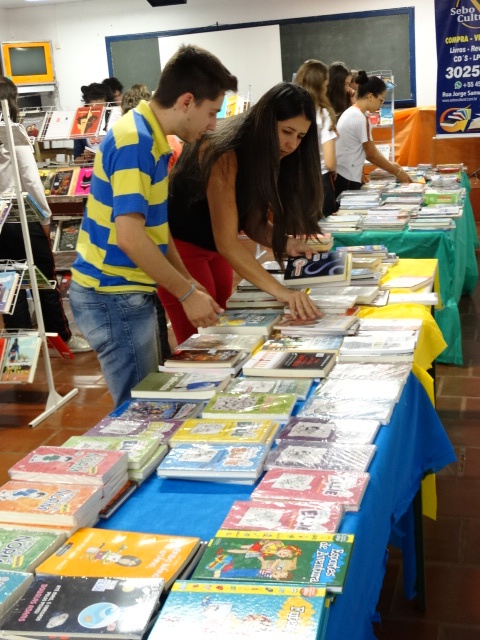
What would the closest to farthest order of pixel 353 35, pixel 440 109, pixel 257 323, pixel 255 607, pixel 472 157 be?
pixel 255 607
pixel 257 323
pixel 440 109
pixel 472 157
pixel 353 35

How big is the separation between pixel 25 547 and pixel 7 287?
266cm

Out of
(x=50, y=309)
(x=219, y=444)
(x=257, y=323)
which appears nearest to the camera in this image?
(x=219, y=444)

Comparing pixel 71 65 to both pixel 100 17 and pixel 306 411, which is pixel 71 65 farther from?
pixel 306 411

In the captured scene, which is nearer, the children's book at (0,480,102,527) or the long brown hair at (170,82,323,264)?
the children's book at (0,480,102,527)

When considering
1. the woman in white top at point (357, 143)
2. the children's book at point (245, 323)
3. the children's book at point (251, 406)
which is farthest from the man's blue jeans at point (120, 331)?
the woman in white top at point (357, 143)

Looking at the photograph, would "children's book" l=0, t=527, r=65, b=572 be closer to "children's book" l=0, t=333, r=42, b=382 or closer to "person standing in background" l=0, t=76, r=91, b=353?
"children's book" l=0, t=333, r=42, b=382

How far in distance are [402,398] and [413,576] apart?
671 millimetres

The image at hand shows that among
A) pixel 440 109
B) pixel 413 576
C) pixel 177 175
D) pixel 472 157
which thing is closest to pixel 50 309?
pixel 177 175

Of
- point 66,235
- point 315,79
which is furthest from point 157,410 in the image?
point 66,235

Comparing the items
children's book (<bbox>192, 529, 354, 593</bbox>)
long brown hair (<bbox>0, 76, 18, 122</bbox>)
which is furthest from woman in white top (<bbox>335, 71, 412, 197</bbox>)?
children's book (<bbox>192, 529, 354, 593</bbox>)

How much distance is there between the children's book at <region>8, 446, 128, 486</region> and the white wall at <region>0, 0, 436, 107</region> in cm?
998

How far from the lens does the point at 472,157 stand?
29.5ft

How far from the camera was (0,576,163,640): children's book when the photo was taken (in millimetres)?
1050

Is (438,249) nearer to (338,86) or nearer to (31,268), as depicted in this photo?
(31,268)
